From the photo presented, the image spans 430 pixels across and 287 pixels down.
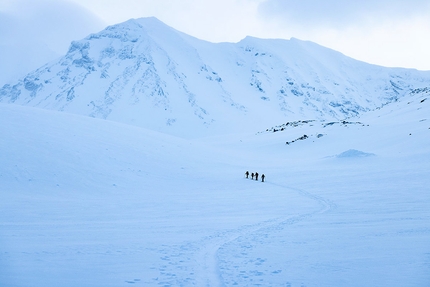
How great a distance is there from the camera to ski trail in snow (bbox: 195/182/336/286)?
688 cm

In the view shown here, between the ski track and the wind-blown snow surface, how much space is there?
0.04 metres

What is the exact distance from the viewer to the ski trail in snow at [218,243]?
688 centimetres

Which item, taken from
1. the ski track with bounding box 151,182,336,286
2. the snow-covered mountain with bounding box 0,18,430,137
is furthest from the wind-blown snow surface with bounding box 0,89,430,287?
the snow-covered mountain with bounding box 0,18,430,137

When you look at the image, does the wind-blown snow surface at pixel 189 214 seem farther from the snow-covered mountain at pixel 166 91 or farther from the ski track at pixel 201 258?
the snow-covered mountain at pixel 166 91

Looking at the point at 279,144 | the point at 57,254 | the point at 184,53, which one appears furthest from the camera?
the point at 184,53

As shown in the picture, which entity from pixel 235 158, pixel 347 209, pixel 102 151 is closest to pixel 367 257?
pixel 347 209

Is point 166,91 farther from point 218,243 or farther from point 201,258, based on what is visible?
point 201,258

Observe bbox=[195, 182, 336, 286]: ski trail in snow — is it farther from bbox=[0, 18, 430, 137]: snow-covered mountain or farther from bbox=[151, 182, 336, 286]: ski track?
bbox=[0, 18, 430, 137]: snow-covered mountain

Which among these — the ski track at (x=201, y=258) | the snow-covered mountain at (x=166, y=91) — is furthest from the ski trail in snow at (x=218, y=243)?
the snow-covered mountain at (x=166, y=91)

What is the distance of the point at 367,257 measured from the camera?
7.71m

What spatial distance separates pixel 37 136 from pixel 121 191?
10.4 metres

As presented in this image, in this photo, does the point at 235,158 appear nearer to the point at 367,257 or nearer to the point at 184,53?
the point at 367,257

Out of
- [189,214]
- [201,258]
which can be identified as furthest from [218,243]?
[189,214]

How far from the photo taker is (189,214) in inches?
571
